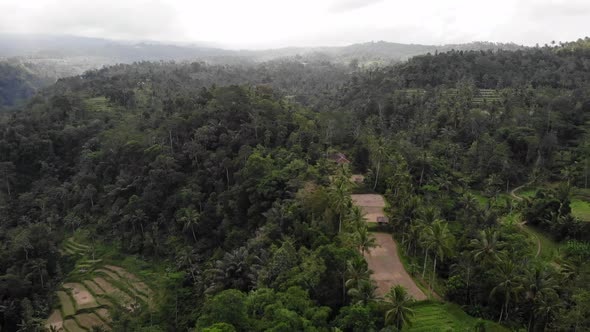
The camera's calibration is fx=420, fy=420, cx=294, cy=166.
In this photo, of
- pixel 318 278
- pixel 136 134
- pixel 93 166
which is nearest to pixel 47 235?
pixel 93 166

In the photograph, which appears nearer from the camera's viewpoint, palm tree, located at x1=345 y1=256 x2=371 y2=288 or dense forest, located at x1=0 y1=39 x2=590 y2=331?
palm tree, located at x1=345 y1=256 x2=371 y2=288

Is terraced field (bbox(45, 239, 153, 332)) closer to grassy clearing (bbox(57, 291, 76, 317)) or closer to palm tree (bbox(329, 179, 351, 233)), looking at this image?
grassy clearing (bbox(57, 291, 76, 317))

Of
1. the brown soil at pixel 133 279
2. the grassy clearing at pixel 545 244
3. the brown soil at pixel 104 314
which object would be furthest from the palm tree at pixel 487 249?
the brown soil at pixel 104 314

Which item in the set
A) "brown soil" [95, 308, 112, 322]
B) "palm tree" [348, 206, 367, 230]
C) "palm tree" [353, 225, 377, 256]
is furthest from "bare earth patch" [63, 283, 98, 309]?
"palm tree" [353, 225, 377, 256]

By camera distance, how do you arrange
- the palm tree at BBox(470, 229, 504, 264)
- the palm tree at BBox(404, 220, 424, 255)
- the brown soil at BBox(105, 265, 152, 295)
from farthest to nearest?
the brown soil at BBox(105, 265, 152, 295) → the palm tree at BBox(404, 220, 424, 255) → the palm tree at BBox(470, 229, 504, 264)

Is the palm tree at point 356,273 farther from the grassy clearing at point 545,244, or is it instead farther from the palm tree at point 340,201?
the grassy clearing at point 545,244

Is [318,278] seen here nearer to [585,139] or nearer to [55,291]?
[55,291]

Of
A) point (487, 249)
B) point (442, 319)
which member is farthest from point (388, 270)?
point (487, 249)
